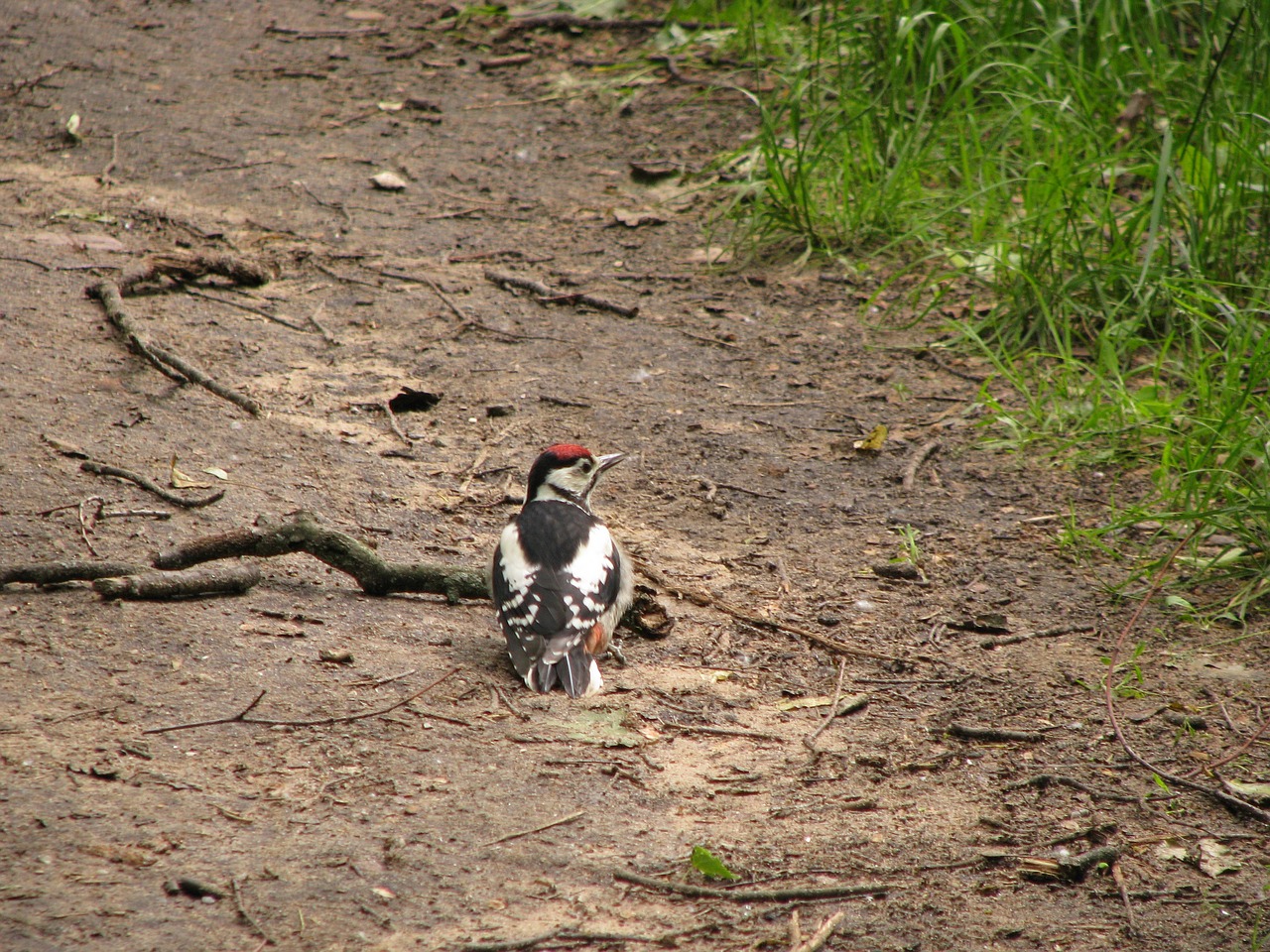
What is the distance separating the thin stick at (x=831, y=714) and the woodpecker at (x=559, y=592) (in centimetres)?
65

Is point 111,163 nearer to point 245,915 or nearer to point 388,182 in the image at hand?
point 388,182

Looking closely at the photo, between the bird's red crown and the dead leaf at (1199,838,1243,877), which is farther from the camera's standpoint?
the bird's red crown

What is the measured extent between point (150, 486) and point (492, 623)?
50.8 inches

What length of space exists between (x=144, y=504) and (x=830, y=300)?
367 cm

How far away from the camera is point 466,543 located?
4.67m

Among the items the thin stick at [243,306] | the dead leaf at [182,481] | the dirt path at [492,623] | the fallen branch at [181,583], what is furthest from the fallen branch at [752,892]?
the thin stick at [243,306]

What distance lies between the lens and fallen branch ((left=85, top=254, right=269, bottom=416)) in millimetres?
5238

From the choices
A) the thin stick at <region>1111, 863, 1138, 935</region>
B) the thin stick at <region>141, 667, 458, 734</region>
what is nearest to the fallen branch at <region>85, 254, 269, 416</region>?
the thin stick at <region>141, 667, 458, 734</region>

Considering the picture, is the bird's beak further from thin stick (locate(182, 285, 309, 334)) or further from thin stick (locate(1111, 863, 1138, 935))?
thin stick (locate(1111, 863, 1138, 935))

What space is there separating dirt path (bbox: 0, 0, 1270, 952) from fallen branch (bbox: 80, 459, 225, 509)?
0.03 metres

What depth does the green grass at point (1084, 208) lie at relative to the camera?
16.1ft

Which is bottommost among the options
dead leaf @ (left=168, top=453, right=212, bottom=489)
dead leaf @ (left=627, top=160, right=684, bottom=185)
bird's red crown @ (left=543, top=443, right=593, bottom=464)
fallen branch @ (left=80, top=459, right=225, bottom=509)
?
dead leaf @ (left=168, top=453, right=212, bottom=489)

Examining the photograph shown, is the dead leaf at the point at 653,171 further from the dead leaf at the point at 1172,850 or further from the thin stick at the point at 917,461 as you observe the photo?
the dead leaf at the point at 1172,850

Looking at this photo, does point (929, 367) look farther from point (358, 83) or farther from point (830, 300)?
point (358, 83)
